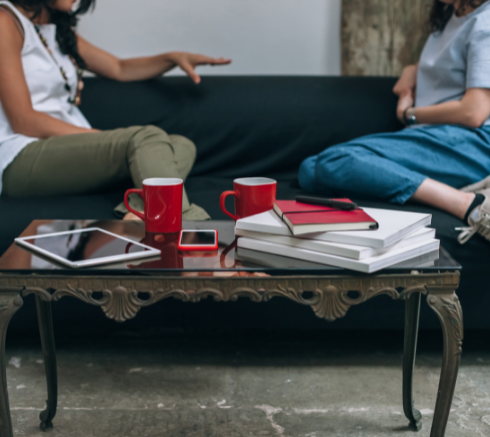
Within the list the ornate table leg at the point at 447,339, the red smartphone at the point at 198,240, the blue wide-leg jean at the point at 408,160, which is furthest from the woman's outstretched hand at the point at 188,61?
the ornate table leg at the point at 447,339

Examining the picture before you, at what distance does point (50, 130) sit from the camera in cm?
151

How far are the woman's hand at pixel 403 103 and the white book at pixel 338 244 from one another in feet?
3.18

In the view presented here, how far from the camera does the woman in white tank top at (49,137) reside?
137 centimetres

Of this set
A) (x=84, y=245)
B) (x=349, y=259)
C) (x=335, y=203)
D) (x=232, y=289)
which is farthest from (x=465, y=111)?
(x=84, y=245)

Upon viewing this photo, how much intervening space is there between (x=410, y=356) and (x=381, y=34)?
6.35 feet

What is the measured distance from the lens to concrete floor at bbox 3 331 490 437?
105cm

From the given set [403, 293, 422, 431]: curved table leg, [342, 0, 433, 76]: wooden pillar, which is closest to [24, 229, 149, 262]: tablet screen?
[403, 293, 422, 431]: curved table leg

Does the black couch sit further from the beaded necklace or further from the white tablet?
the white tablet

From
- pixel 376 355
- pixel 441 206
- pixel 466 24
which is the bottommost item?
pixel 376 355

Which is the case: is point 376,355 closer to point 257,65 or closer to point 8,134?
point 8,134

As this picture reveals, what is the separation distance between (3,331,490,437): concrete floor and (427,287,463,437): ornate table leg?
0.74 feet

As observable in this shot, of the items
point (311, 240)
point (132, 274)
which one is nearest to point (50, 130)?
point (132, 274)

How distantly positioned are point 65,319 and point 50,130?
573mm

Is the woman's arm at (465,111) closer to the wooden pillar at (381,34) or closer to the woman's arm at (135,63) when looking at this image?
the woman's arm at (135,63)
